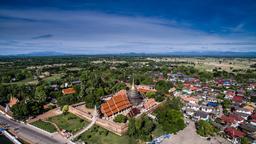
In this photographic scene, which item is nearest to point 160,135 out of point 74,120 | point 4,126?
point 74,120

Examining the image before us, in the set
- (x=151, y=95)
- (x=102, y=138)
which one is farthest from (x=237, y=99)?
(x=102, y=138)

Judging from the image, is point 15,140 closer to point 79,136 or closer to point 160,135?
point 79,136

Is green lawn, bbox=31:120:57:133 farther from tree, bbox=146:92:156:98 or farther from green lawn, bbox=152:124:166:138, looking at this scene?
tree, bbox=146:92:156:98

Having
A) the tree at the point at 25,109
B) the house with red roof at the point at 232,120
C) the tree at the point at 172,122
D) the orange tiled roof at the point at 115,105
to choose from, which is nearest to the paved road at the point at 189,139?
the tree at the point at 172,122

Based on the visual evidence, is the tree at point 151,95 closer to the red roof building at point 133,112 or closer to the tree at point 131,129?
the red roof building at point 133,112

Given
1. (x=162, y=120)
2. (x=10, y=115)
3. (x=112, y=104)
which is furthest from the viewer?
(x=10, y=115)

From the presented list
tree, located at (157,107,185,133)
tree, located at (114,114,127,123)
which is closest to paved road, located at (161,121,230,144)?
tree, located at (157,107,185,133)

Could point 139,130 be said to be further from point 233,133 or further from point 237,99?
point 237,99
